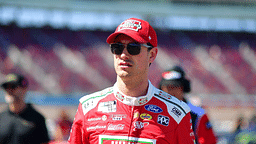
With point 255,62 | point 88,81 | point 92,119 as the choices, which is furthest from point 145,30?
point 255,62

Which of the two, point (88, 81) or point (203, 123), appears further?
point (88, 81)

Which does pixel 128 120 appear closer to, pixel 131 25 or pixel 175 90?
pixel 131 25

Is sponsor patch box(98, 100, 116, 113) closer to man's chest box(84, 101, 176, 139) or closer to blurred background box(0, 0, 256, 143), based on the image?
man's chest box(84, 101, 176, 139)

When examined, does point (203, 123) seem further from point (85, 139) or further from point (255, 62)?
point (255, 62)

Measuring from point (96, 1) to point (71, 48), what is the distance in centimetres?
377

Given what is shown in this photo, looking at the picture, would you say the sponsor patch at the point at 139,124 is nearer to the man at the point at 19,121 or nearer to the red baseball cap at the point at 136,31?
the red baseball cap at the point at 136,31

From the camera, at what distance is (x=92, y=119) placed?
2.04 metres

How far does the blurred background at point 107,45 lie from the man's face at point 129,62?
18.5 meters

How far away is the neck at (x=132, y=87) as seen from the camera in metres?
2.06

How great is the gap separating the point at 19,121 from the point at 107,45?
1837 centimetres

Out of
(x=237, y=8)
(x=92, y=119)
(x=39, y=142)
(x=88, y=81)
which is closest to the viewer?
(x=92, y=119)

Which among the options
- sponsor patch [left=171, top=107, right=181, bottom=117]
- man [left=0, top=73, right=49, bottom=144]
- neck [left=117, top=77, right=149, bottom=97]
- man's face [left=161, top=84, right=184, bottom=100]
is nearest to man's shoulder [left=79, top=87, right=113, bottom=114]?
neck [left=117, top=77, right=149, bottom=97]

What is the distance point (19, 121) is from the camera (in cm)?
353

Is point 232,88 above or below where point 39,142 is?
above
